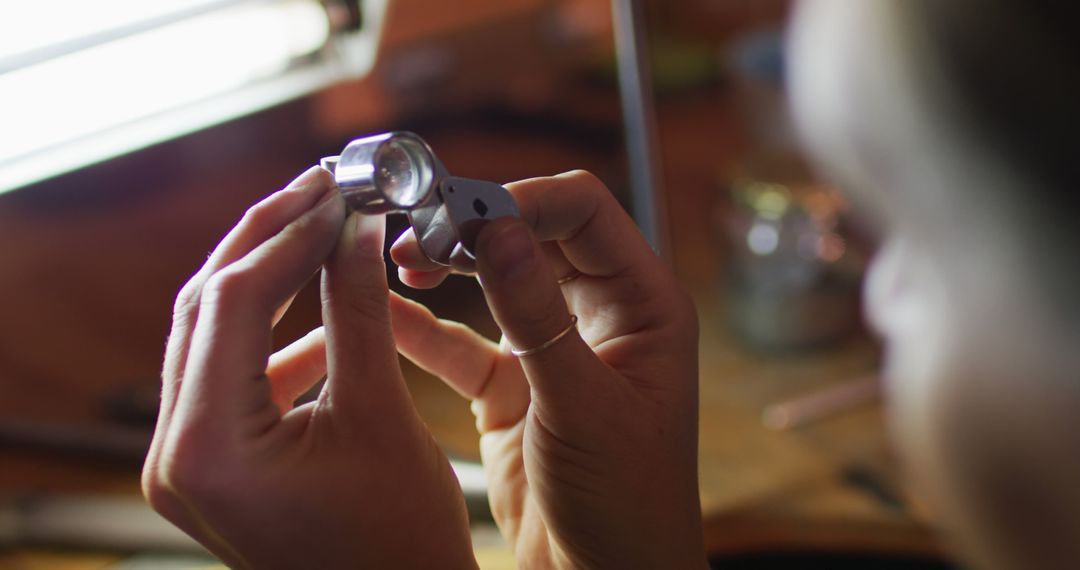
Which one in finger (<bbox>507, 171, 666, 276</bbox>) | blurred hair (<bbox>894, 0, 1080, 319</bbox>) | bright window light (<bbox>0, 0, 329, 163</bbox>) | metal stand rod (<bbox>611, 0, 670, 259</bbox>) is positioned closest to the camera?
blurred hair (<bbox>894, 0, 1080, 319</bbox>)

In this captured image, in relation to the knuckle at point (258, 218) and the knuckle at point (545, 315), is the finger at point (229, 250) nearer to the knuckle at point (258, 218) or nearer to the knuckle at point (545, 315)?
the knuckle at point (258, 218)

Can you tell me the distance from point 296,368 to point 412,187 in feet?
0.47

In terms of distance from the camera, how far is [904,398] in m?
0.44

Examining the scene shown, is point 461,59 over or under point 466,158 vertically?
over

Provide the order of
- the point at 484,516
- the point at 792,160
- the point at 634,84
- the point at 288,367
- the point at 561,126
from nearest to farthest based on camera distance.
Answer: the point at 288,367 → the point at 484,516 → the point at 634,84 → the point at 792,160 → the point at 561,126

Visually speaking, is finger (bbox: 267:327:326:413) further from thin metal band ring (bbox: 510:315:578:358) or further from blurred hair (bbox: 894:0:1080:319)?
blurred hair (bbox: 894:0:1080:319)

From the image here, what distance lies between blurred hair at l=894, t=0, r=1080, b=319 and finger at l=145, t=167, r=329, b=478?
0.26 metres

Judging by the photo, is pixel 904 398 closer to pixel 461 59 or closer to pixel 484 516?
pixel 484 516

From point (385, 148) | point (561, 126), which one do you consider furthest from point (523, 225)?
point (561, 126)

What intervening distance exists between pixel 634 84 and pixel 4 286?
597 millimetres

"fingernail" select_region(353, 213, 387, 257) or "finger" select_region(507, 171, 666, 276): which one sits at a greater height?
"fingernail" select_region(353, 213, 387, 257)

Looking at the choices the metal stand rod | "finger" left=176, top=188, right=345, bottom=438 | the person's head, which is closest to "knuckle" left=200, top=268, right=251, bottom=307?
"finger" left=176, top=188, right=345, bottom=438

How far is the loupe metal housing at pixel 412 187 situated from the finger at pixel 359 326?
2 centimetres

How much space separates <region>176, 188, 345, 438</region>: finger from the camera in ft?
1.25
